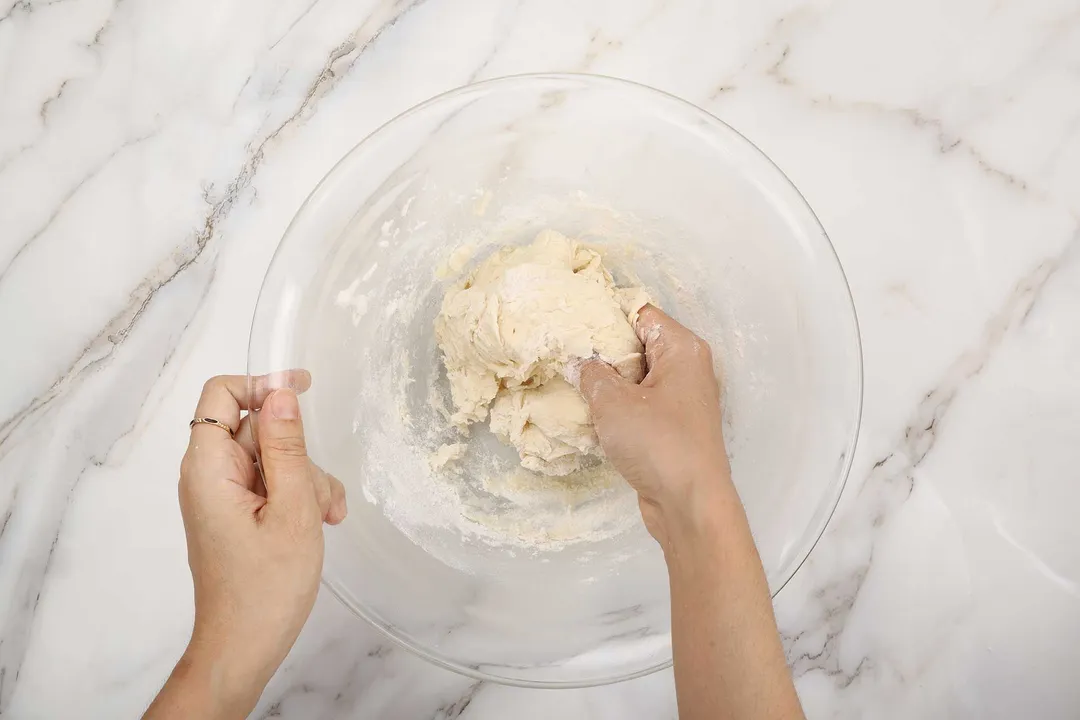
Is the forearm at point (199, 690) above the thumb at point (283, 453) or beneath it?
beneath

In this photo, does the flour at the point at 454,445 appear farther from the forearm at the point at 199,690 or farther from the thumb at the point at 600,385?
the forearm at the point at 199,690

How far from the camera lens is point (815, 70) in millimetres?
1545

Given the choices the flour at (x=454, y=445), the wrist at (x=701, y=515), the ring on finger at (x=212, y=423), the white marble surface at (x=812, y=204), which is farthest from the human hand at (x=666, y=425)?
the ring on finger at (x=212, y=423)

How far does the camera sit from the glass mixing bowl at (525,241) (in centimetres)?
125

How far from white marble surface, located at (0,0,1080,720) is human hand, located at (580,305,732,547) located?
523 millimetres

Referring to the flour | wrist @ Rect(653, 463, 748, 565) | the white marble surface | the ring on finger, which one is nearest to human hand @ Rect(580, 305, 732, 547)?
wrist @ Rect(653, 463, 748, 565)

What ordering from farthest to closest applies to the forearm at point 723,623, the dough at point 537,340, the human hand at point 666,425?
the dough at point 537,340
the human hand at point 666,425
the forearm at point 723,623

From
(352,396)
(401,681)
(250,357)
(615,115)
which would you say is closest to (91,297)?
(250,357)

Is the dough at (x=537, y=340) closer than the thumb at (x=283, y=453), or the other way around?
the thumb at (x=283, y=453)

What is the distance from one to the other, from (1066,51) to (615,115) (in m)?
1.15

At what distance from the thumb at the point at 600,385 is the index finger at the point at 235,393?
1.84ft

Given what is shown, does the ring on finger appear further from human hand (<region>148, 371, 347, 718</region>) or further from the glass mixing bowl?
the glass mixing bowl

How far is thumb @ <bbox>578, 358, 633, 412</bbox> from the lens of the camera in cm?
127

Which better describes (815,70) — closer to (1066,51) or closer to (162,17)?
(1066,51)
